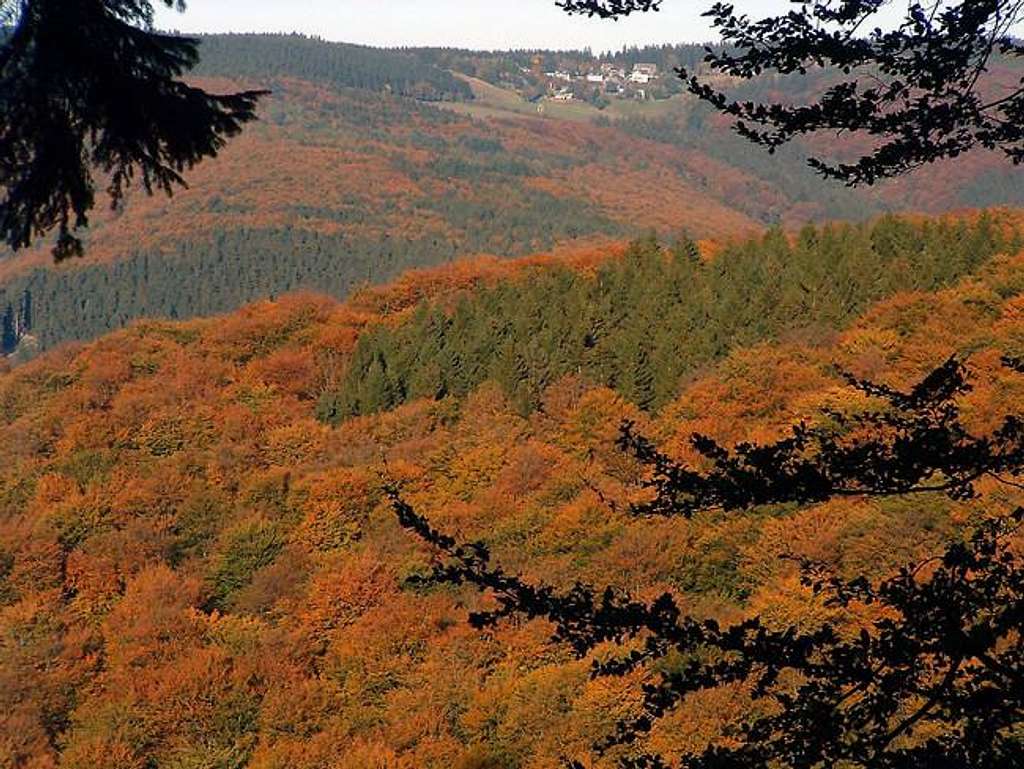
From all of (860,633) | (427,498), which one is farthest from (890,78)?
(427,498)

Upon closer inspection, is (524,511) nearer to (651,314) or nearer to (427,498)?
(427,498)

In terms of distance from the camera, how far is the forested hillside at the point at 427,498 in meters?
29.6

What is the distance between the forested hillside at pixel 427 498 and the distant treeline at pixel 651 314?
0.21 m

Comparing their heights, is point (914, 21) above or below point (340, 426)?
above

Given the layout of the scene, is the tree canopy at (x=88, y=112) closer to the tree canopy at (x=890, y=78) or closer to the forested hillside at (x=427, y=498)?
the tree canopy at (x=890, y=78)

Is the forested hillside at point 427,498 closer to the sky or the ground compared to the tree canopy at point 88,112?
closer to the ground

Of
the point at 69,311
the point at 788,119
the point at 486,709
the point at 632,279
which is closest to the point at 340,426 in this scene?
the point at 632,279

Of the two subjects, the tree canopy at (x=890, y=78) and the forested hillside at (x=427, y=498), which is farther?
the forested hillside at (x=427, y=498)

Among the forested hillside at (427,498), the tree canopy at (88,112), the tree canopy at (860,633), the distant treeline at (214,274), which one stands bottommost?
the distant treeline at (214,274)

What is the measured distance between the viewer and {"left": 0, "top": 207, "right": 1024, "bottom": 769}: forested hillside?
29562 millimetres

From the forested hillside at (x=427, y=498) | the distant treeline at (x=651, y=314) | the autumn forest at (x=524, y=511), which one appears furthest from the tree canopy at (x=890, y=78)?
the distant treeline at (x=651, y=314)

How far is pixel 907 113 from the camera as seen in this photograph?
19.5 feet

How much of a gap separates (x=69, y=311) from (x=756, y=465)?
177578 mm

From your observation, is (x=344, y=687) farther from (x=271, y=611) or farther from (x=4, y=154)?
(x=4, y=154)
